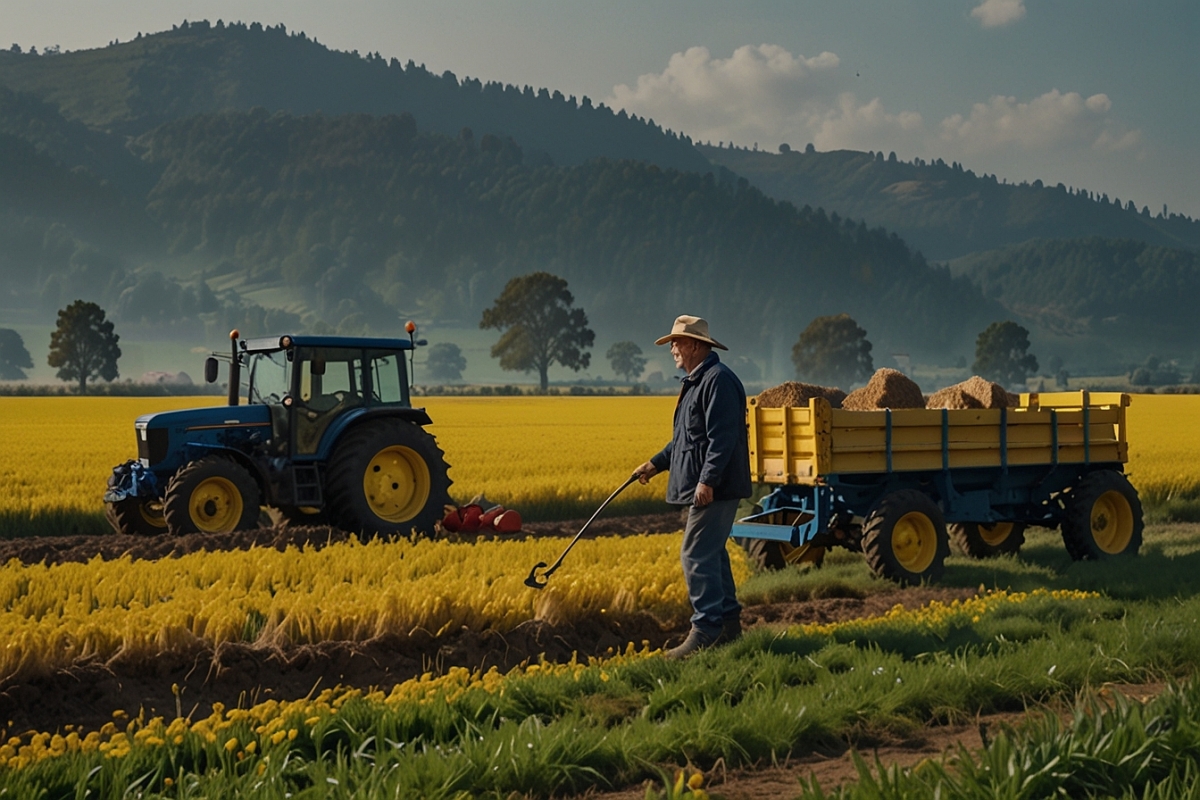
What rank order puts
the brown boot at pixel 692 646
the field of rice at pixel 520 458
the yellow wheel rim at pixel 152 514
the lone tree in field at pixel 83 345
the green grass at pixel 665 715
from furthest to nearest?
the lone tree in field at pixel 83 345, the field of rice at pixel 520 458, the yellow wheel rim at pixel 152 514, the brown boot at pixel 692 646, the green grass at pixel 665 715

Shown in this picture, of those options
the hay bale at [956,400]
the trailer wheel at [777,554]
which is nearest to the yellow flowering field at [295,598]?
the trailer wheel at [777,554]

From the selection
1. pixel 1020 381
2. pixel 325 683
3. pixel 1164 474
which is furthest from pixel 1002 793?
pixel 1020 381

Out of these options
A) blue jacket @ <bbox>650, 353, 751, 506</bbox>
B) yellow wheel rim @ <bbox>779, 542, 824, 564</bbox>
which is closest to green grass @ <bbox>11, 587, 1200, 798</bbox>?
blue jacket @ <bbox>650, 353, 751, 506</bbox>

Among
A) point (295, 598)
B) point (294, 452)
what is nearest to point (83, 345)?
point (294, 452)

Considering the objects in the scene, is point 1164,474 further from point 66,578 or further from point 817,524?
point 66,578

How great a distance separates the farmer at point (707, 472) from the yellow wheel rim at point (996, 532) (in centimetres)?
707

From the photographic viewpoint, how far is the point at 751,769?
5.64 m

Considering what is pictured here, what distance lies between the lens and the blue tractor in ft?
43.9

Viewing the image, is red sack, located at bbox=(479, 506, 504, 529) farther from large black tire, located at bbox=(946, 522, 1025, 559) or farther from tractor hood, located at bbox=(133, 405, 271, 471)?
large black tire, located at bbox=(946, 522, 1025, 559)

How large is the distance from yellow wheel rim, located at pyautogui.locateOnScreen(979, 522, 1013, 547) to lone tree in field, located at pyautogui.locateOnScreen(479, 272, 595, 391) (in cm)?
11763

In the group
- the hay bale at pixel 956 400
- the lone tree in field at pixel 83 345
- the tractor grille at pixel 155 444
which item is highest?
the lone tree in field at pixel 83 345

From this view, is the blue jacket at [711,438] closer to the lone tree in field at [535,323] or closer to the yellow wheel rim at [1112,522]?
the yellow wheel rim at [1112,522]

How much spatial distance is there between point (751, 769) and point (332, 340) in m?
9.49

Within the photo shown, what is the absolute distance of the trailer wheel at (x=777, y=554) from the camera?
41.3 feet
